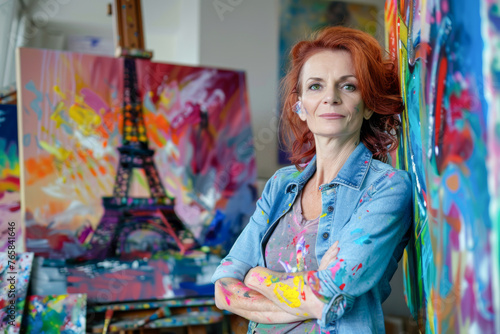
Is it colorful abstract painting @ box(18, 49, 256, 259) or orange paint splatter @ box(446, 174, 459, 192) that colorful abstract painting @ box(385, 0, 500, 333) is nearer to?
orange paint splatter @ box(446, 174, 459, 192)

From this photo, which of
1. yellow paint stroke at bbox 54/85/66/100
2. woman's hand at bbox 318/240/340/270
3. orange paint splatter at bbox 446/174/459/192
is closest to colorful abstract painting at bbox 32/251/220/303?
yellow paint stroke at bbox 54/85/66/100

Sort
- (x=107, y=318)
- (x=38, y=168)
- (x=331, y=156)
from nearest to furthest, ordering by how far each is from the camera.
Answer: (x=331, y=156), (x=107, y=318), (x=38, y=168)

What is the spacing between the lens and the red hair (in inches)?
48.1

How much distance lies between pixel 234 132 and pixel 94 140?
72 cm

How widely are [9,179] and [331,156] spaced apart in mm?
1552

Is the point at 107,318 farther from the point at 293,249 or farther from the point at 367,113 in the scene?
the point at 367,113

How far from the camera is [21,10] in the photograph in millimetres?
3350

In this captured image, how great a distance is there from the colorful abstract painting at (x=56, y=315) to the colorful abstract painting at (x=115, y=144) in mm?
202

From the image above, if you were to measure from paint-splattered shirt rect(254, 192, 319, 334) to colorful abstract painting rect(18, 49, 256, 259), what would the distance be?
1.10 metres

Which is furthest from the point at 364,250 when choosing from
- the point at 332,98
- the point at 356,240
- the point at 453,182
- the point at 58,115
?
the point at 58,115

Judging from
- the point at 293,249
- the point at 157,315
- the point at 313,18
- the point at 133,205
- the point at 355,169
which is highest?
the point at 313,18

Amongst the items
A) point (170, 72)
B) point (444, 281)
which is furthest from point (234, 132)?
point (444, 281)

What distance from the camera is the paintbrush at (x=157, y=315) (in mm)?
2040

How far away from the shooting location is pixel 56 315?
1.91 meters
